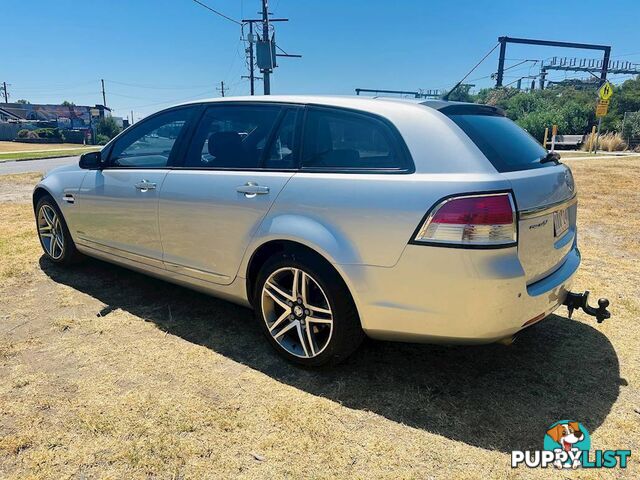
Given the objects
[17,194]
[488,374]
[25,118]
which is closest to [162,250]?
[488,374]

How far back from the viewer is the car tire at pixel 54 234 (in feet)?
14.9

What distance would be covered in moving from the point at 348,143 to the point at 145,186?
5.77 ft

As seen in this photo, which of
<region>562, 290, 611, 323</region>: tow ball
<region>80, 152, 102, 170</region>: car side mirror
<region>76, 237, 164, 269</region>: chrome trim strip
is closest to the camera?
<region>562, 290, 611, 323</region>: tow ball

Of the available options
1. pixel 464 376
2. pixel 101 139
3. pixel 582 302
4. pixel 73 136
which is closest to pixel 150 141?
pixel 464 376

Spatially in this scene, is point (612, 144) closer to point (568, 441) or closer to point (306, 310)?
point (568, 441)

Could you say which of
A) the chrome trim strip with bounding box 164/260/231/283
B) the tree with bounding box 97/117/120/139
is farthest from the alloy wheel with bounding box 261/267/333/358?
the tree with bounding box 97/117/120/139

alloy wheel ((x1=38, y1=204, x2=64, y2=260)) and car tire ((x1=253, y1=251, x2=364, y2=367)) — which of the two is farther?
alloy wheel ((x1=38, y1=204, x2=64, y2=260))

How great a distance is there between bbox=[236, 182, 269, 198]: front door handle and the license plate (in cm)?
169

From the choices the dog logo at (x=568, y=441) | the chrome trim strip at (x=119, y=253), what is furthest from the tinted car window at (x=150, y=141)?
the dog logo at (x=568, y=441)

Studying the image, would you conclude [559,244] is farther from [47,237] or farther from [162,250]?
[47,237]

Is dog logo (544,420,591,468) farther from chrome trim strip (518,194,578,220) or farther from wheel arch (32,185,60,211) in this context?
wheel arch (32,185,60,211)

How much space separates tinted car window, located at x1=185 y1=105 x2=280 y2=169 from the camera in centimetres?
301

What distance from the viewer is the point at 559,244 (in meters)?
2.63

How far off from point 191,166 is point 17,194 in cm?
897
